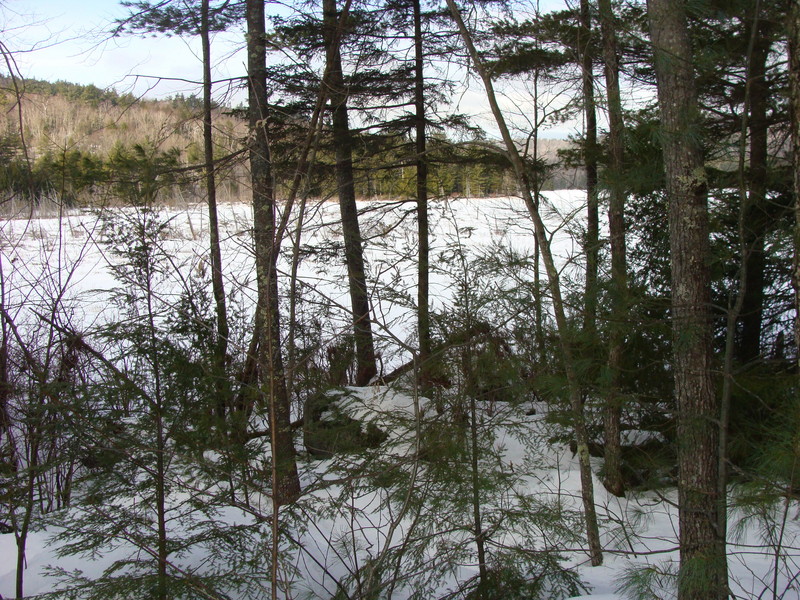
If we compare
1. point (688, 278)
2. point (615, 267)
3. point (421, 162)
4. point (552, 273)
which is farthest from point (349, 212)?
point (688, 278)

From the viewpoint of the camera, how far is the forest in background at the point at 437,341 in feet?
10.8

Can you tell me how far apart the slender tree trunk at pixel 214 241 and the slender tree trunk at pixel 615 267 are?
322 cm

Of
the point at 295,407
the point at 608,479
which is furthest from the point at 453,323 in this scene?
the point at 295,407

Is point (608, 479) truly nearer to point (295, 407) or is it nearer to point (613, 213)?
point (613, 213)

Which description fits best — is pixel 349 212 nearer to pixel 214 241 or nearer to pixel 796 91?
pixel 214 241

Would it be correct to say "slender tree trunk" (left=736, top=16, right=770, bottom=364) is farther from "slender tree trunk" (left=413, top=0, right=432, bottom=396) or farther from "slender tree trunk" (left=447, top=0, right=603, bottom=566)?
"slender tree trunk" (left=413, top=0, right=432, bottom=396)

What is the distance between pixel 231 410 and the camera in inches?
183

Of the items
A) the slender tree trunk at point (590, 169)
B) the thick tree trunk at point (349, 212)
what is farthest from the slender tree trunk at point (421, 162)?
the slender tree trunk at point (590, 169)

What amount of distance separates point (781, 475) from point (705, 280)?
122 cm

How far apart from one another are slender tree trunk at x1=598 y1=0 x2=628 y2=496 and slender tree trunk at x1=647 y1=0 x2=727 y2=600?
2.79 feet

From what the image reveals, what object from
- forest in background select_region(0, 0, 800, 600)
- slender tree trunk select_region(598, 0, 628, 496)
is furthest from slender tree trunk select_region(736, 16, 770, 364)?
slender tree trunk select_region(598, 0, 628, 496)

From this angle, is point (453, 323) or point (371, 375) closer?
point (453, 323)

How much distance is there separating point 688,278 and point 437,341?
2.82 m

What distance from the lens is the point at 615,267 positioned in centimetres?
581
